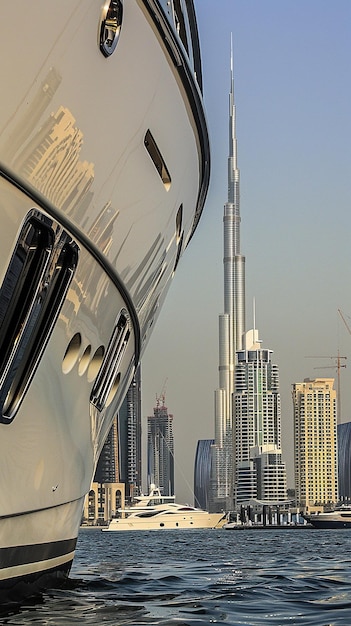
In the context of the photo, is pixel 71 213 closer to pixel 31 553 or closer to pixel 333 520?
pixel 31 553

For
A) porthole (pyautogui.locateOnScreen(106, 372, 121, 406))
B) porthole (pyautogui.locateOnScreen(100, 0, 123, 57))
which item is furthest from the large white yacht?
porthole (pyautogui.locateOnScreen(106, 372, 121, 406))

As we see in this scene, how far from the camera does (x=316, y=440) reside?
187 meters

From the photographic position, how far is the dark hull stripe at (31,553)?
254 inches

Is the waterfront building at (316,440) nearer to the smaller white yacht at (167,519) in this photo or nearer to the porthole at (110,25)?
the smaller white yacht at (167,519)

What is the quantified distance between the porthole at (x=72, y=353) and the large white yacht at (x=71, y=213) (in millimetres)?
11

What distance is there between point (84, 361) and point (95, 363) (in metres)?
0.41

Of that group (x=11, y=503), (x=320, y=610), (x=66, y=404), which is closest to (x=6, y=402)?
(x=11, y=503)

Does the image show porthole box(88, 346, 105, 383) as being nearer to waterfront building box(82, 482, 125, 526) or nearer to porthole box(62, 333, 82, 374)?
porthole box(62, 333, 82, 374)

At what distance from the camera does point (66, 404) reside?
277 inches

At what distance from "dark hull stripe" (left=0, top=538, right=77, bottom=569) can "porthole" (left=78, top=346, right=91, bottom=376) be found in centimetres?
Result: 129

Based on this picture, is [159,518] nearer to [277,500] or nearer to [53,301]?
[277,500]

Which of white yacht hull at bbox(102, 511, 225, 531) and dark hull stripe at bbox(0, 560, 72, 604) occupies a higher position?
white yacht hull at bbox(102, 511, 225, 531)

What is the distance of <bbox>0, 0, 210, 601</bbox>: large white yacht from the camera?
5125mm

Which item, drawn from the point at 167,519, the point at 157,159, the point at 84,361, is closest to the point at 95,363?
the point at 84,361
